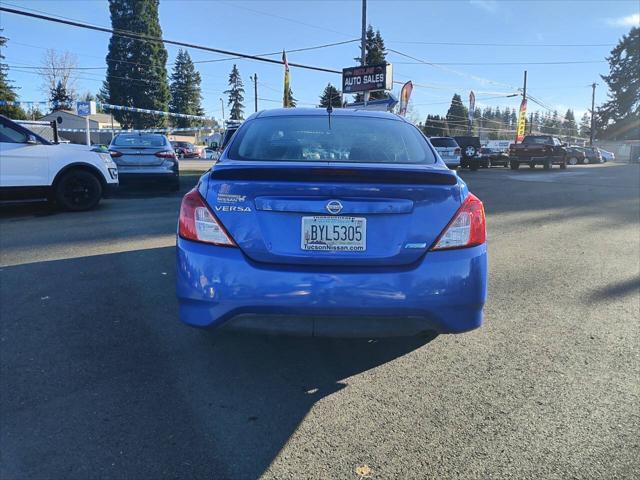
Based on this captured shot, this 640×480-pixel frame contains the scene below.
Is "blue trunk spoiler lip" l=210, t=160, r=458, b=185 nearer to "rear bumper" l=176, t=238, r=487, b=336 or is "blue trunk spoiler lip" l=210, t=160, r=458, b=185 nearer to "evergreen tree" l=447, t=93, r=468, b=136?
"rear bumper" l=176, t=238, r=487, b=336

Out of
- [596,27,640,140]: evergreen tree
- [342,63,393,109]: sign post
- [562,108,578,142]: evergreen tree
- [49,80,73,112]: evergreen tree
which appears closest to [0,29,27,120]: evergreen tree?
[49,80,73,112]: evergreen tree

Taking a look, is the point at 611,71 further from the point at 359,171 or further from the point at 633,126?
the point at 359,171

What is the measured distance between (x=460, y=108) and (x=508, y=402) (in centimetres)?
10068

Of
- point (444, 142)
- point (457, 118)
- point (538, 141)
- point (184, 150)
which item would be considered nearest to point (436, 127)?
point (457, 118)

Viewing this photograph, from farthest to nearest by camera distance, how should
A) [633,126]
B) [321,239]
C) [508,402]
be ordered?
[633,126]
[508,402]
[321,239]

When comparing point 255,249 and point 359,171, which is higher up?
point 359,171

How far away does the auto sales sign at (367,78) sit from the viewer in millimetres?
24625

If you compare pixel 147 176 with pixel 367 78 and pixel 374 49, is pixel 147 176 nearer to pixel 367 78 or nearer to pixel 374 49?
pixel 367 78

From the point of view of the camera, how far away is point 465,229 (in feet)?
8.66

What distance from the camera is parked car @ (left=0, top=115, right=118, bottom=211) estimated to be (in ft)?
25.7

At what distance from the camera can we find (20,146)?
7887mm

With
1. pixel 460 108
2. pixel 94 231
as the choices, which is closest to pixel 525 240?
pixel 94 231

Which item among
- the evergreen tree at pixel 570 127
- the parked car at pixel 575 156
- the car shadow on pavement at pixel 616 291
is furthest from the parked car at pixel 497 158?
the evergreen tree at pixel 570 127

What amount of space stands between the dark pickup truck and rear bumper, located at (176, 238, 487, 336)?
26319 mm
